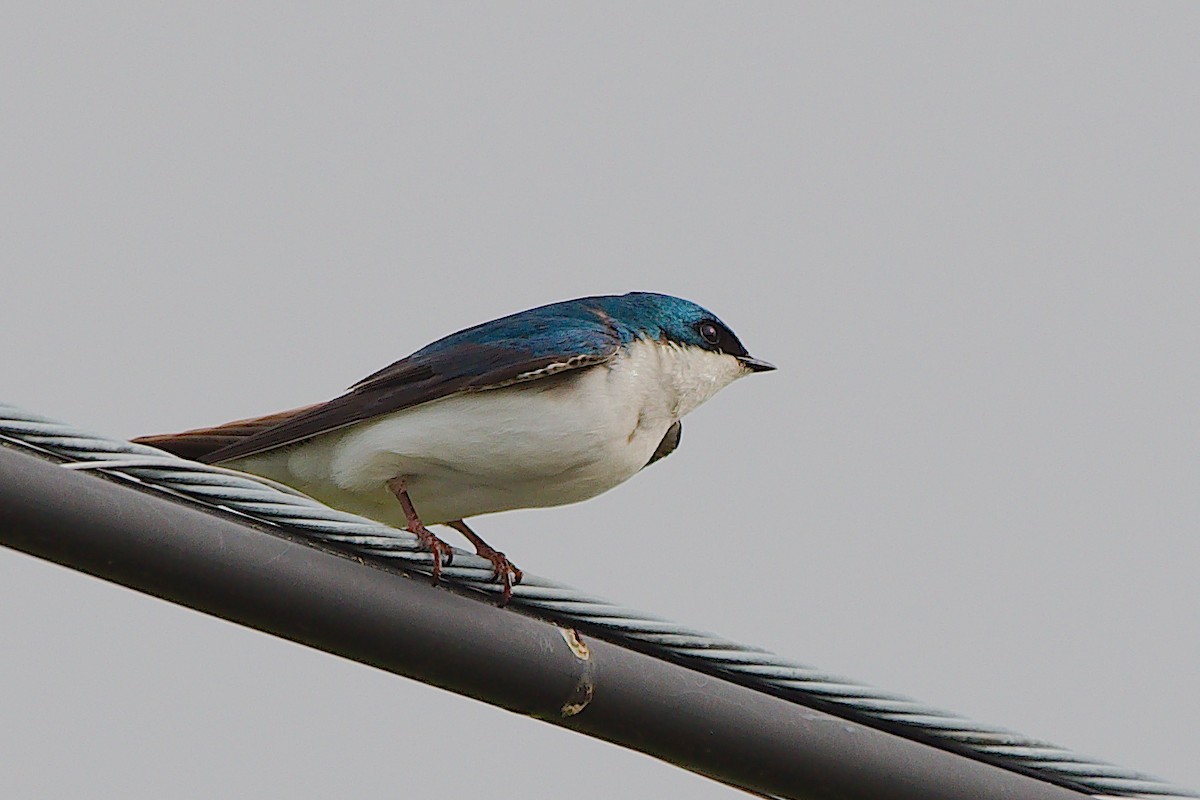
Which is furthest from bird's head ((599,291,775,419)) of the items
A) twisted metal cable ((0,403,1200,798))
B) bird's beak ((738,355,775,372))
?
twisted metal cable ((0,403,1200,798))

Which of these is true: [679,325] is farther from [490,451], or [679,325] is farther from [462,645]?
[462,645]

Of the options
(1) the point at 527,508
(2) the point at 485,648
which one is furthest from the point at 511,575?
(1) the point at 527,508

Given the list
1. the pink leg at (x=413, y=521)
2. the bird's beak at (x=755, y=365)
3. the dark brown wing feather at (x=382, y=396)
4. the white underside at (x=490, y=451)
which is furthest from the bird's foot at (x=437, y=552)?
the bird's beak at (x=755, y=365)

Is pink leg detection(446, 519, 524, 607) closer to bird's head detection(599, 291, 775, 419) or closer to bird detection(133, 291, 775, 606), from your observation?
bird detection(133, 291, 775, 606)

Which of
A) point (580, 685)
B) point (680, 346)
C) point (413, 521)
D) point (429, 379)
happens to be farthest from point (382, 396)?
point (580, 685)

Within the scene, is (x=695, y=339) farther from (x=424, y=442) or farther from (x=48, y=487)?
(x=48, y=487)
